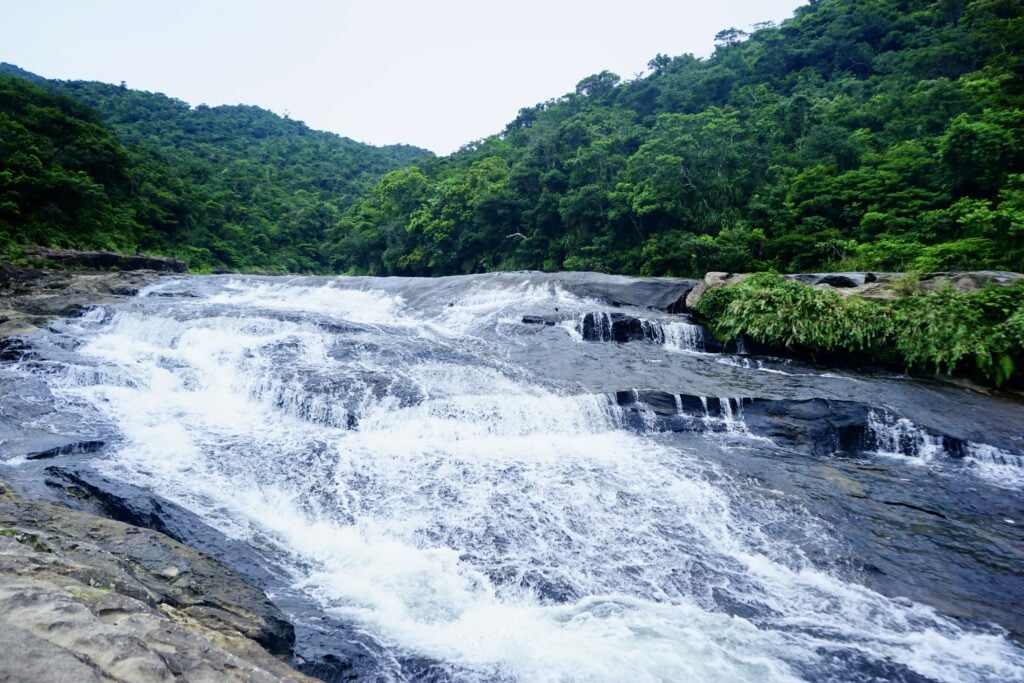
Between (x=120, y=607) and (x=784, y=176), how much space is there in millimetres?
25539

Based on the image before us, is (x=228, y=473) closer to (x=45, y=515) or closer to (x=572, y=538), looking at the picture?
(x=45, y=515)

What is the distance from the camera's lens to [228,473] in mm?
6875

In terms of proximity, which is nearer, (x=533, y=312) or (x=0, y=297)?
(x=0, y=297)

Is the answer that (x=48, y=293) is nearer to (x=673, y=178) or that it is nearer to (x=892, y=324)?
(x=892, y=324)

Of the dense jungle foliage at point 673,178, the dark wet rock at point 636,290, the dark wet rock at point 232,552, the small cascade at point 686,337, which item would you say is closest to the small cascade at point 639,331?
the small cascade at point 686,337

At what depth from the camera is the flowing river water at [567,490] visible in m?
4.63

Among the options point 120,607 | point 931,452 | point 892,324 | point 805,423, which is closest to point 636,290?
point 892,324

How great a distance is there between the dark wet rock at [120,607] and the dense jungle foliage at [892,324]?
12.1 metres

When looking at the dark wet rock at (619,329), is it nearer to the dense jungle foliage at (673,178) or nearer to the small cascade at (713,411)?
the small cascade at (713,411)

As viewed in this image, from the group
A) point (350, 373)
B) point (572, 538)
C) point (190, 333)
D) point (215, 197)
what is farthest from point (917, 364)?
point (215, 197)

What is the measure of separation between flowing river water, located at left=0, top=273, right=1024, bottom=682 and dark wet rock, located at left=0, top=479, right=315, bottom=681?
32.6 inches

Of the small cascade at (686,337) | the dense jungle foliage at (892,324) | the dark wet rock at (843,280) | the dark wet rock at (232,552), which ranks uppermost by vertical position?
the dark wet rock at (843,280)

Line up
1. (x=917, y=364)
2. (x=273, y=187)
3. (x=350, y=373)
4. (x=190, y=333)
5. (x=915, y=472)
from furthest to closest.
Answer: (x=273, y=187), (x=190, y=333), (x=917, y=364), (x=350, y=373), (x=915, y=472)

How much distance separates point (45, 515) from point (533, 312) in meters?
12.3
